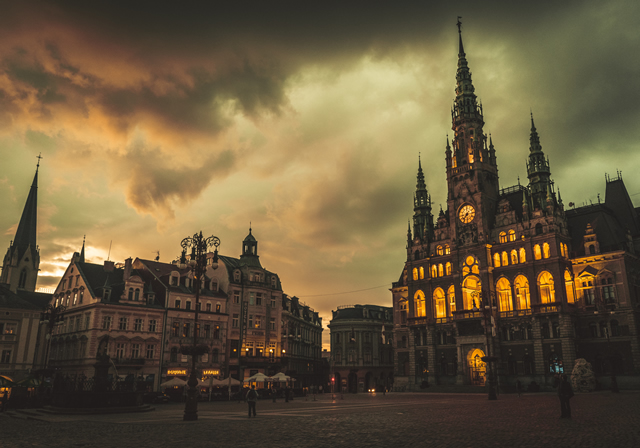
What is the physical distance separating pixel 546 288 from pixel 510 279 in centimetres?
484

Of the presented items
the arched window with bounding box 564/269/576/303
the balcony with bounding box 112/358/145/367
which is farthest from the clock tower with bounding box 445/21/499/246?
the balcony with bounding box 112/358/145/367

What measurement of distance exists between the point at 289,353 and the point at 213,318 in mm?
20175

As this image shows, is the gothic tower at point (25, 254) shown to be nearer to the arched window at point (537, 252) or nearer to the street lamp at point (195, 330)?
the street lamp at point (195, 330)

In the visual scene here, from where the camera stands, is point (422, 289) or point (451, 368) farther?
point (422, 289)

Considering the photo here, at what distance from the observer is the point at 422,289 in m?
75.1

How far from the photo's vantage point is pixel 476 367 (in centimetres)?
6575

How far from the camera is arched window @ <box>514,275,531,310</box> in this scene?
63963 millimetres

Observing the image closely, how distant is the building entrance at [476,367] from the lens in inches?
2557

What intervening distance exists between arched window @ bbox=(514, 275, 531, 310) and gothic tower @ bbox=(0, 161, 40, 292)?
9027cm

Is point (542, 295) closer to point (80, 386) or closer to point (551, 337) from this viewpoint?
point (551, 337)

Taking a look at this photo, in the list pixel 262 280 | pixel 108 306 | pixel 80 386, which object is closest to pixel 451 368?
pixel 262 280

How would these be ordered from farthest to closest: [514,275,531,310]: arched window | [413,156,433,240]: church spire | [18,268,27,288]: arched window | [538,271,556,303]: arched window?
1. [18,268,27,288]: arched window
2. [413,156,433,240]: church spire
3. [514,275,531,310]: arched window
4. [538,271,556,303]: arched window

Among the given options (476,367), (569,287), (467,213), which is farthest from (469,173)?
(476,367)

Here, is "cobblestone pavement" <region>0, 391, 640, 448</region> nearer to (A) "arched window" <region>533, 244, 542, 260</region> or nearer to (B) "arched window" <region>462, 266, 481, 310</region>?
(A) "arched window" <region>533, 244, 542, 260</region>
